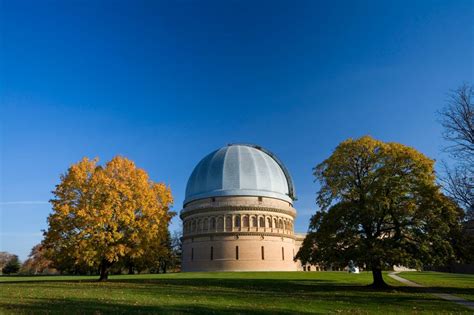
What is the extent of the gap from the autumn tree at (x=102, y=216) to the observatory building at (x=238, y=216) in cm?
2765

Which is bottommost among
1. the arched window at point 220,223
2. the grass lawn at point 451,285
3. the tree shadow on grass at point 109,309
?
the tree shadow on grass at point 109,309

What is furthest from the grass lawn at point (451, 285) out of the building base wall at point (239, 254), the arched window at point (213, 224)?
the arched window at point (213, 224)

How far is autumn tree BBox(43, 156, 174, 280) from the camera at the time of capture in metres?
29.4

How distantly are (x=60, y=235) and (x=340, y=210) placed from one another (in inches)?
826

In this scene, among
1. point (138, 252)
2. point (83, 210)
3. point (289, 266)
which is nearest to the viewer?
point (83, 210)

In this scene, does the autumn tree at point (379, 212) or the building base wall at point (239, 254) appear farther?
the building base wall at point (239, 254)

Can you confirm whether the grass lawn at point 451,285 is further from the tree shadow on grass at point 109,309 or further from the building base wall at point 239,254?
the building base wall at point 239,254

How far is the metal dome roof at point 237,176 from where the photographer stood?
61875 millimetres

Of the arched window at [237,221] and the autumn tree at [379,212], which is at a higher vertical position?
the arched window at [237,221]

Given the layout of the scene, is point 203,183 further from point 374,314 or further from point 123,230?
point 374,314

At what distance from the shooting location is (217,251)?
59406 millimetres

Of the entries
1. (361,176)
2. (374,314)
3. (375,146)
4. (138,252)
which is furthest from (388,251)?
(138,252)

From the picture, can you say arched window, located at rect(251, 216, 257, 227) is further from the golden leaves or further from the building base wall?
the golden leaves

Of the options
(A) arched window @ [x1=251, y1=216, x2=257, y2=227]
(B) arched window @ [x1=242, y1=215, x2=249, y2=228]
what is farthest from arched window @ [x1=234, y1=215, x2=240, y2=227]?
(A) arched window @ [x1=251, y1=216, x2=257, y2=227]
